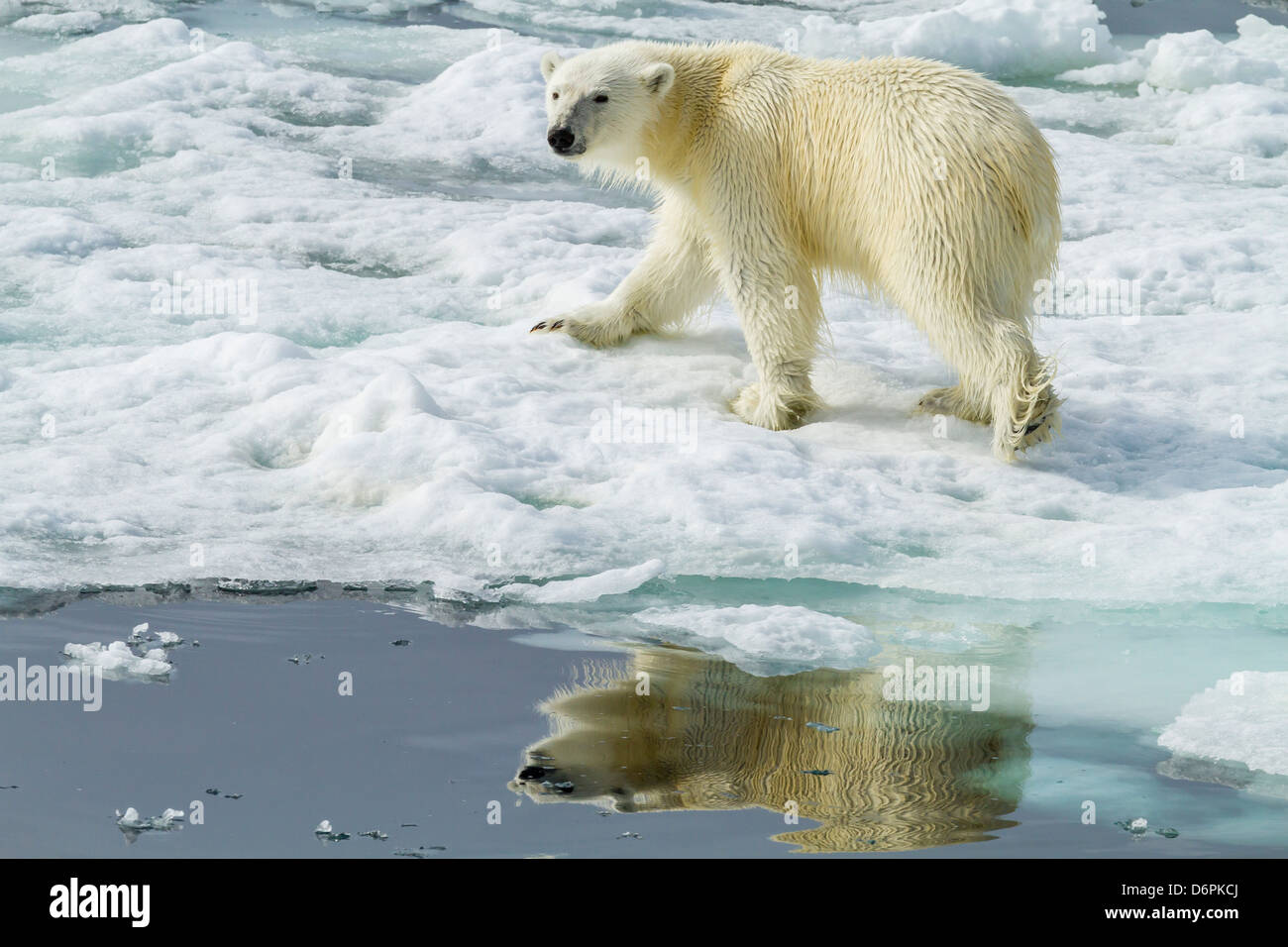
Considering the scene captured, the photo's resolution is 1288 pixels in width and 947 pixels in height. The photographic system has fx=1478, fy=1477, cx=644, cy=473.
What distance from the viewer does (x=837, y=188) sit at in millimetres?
5820

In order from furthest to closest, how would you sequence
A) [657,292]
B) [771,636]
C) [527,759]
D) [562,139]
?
[657,292]
[562,139]
[771,636]
[527,759]

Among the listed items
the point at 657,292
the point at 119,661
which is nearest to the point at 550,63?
the point at 657,292

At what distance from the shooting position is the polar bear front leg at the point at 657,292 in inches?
258

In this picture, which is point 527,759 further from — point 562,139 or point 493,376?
point 562,139

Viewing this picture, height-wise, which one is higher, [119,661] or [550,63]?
[550,63]

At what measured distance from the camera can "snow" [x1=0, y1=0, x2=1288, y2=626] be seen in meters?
4.85

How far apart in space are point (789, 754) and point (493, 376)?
118 inches

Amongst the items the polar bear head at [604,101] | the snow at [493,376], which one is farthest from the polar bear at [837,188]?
the snow at [493,376]

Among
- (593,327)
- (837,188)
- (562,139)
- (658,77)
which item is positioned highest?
(658,77)

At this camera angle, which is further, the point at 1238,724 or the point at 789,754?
the point at 1238,724

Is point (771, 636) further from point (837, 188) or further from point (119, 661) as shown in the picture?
point (837, 188)

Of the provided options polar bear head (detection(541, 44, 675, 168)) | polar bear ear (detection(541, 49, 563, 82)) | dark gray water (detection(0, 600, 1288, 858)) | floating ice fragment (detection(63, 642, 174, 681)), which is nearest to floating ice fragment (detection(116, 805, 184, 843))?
dark gray water (detection(0, 600, 1288, 858))

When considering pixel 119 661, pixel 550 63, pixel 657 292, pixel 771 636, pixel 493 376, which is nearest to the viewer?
pixel 119 661

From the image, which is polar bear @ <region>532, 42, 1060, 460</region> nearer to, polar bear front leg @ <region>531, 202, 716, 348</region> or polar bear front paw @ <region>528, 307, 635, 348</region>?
polar bear front leg @ <region>531, 202, 716, 348</region>
